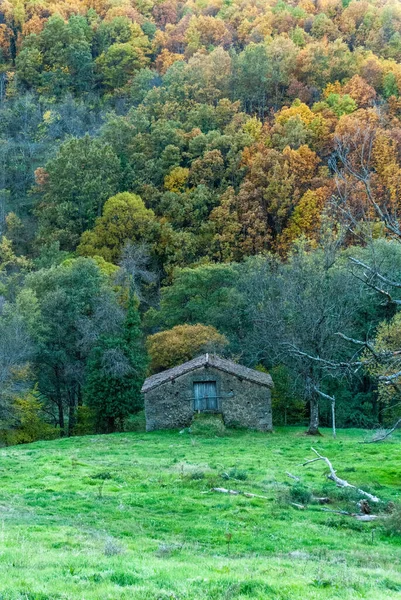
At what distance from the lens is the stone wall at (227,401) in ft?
130

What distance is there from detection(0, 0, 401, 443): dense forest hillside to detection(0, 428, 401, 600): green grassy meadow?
11.8 ft

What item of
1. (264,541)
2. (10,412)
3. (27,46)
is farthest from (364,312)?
(27,46)

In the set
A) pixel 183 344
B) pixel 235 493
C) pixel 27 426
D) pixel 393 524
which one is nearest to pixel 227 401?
pixel 183 344

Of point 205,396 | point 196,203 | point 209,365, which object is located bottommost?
point 205,396

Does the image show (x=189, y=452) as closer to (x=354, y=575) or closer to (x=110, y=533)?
(x=110, y=533)

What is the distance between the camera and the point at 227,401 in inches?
1563

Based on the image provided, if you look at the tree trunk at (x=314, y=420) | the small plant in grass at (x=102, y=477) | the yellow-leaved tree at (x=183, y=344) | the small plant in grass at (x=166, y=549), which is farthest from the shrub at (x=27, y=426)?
the small plant in grass at (x=166, y=549)

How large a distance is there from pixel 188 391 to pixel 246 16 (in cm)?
8890

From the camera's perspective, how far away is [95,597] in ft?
28.4

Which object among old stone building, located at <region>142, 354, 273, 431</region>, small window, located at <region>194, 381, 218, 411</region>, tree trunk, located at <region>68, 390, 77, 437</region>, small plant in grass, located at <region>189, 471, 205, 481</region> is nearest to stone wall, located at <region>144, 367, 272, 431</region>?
old stone building, located at <region>142, 354, 273, 431</region>

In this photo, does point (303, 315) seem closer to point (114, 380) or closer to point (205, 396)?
point (205, 396)

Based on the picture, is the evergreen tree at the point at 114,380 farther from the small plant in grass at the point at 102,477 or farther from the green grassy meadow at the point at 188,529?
the small plant in grass at the point at 102,477

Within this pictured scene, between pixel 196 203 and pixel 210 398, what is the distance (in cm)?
3412

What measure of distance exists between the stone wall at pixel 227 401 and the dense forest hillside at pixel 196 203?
2577 mm
